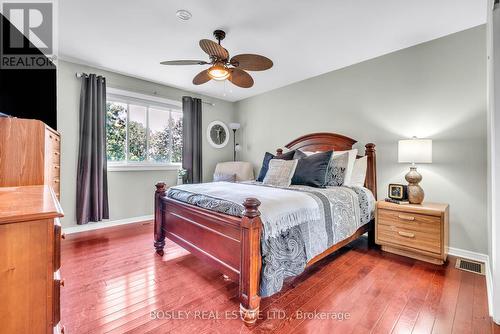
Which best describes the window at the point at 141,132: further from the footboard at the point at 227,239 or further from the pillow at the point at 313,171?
the pillow at the point at 313,171

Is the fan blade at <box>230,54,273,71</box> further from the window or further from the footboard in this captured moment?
the window

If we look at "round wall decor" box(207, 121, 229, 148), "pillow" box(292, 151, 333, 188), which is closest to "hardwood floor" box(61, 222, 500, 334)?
"pillow" box(292, 151, 333, 188)

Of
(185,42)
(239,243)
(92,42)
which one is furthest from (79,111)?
(239,243)

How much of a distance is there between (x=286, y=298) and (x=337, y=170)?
1758 millimetres

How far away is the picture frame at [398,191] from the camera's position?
8.89 feet

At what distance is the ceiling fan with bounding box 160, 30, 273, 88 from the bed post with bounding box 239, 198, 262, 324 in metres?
1.52

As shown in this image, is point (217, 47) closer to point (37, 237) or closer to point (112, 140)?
point (37, 237)

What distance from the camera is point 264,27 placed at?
2482 mm

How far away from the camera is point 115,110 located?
12.6 ft

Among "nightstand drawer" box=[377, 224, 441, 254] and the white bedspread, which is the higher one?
the white bedspread

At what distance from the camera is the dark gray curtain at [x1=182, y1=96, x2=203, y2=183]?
177 inches

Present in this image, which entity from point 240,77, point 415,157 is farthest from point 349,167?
point 240,77

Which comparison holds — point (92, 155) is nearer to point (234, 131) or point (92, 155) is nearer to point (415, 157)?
point (234, 131)

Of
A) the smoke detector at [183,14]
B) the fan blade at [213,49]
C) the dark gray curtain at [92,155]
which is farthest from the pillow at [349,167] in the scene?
the dark gray curtain at [92,155]
